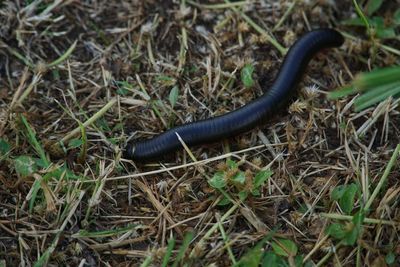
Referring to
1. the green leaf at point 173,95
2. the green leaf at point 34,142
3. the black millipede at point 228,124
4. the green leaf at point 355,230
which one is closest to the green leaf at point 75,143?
the green leaf at point 34,142

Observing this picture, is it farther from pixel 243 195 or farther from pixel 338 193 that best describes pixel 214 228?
pixel 338 193

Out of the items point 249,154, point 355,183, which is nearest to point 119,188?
point 249,154

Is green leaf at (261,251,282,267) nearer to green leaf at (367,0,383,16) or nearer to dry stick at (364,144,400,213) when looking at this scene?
dry stick at (364,144,400,213)

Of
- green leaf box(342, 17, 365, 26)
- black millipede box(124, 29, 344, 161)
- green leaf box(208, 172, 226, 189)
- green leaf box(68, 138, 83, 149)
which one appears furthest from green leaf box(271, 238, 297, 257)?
green leaf box(342, 17, 365, 26)

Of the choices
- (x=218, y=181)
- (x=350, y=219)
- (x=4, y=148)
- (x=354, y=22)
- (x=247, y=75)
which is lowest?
(x=350, y=219)

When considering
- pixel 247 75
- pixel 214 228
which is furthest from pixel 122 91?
pixel 214 228
